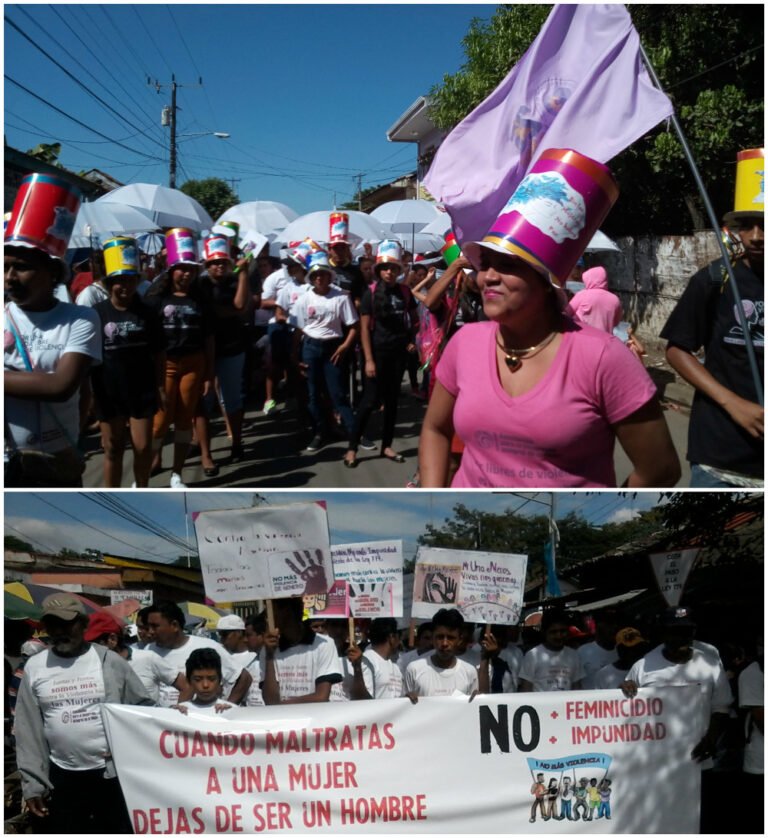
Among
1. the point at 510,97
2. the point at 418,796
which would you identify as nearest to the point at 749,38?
the point at 510,97

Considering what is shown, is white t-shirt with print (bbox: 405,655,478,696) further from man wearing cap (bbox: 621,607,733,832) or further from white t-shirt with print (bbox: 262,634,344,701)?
man wearing cap (bbox: 621,607,733,832)

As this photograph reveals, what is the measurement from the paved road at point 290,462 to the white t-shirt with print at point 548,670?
2157 mm

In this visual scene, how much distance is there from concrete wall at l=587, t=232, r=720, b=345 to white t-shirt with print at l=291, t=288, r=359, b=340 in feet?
22.1

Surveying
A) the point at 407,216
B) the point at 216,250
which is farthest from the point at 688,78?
the point at 216,250

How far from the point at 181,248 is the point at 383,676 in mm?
4099

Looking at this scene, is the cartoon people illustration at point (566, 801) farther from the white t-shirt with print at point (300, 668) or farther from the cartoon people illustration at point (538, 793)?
the white t-shirt with print at point (300, 668)

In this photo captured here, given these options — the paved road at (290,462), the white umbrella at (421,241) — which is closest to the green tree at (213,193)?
Answer: the white umbrella at (421,241)

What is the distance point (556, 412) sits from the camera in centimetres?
264

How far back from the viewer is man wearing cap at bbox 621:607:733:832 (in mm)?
3812

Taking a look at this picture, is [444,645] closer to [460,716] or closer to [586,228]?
[460,716]

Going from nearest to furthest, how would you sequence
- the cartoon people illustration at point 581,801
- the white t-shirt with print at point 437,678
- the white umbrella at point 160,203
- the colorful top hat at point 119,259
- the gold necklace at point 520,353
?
the gold necklace at point 520,353 → the cartoon people illustration at point 581,801 → the white t-shirt with print at point 437,678 → the colorful top hat at point 119,259 → the white umbrella at point 160,203

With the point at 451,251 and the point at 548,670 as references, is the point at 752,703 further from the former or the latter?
the point at 451,251

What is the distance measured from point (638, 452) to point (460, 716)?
1.59m

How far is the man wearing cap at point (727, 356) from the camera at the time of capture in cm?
351
